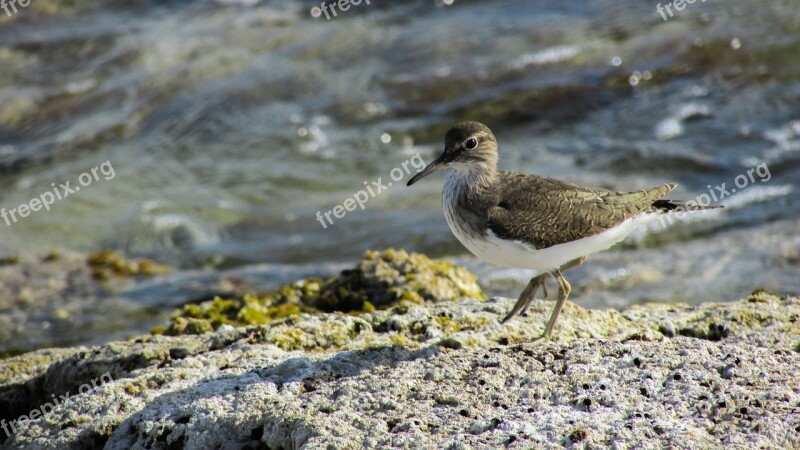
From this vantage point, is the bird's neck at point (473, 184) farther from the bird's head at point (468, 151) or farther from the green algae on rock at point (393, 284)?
the green algae on rock at point (393, 284)

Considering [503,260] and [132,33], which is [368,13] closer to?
[132,33]

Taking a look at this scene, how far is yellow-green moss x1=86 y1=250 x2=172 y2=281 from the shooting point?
10484 millimetres

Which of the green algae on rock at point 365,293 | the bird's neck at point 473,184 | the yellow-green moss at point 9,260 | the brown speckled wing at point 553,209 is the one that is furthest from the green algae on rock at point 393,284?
the yellow-green moss at point 9,260

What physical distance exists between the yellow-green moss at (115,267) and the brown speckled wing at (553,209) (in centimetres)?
599

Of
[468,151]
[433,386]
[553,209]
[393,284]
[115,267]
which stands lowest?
[433,386]

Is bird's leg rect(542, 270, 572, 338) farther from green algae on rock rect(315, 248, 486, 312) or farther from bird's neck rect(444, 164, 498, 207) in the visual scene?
green algae on rock rect(315, 248, 486, 312)

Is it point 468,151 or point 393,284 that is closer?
point 468,151

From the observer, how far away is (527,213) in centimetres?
578

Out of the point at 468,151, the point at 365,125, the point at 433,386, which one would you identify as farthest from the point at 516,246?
the point at 365,125

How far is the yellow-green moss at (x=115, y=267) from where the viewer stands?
10.5m

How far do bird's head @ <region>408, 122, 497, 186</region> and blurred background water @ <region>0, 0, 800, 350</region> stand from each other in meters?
3.12

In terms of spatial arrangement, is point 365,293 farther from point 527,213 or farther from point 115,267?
point 115,267

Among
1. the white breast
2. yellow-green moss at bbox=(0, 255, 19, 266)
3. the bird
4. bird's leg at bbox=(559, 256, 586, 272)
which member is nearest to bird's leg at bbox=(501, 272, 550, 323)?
the bird

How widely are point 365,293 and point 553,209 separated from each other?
1.94 metres
